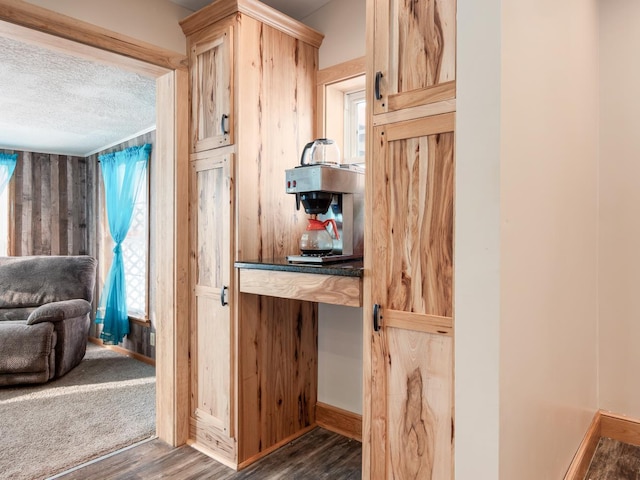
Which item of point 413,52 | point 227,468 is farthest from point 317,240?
point 227,468

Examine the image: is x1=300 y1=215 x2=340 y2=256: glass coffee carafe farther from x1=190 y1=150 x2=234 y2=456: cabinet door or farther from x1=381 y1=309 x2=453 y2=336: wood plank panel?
x1=381 y1=309 x2=453 y2=336: wood plank panel

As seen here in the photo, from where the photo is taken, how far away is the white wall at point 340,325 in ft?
7.63

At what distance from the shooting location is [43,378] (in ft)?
11.2

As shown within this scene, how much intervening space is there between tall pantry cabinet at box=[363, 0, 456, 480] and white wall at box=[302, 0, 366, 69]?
82cm

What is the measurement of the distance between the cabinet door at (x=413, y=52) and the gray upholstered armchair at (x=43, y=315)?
11.3 feet

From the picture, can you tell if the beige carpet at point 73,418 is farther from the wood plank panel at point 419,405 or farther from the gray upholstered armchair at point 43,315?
the wood plank panel at point 419,405

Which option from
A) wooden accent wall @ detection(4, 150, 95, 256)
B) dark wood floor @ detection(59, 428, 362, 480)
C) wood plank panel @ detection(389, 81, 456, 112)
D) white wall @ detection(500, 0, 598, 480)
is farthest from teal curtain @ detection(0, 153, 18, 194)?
white wall @ detection(500, 0, 598, 480)

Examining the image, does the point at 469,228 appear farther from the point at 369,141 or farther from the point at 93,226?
the point at 93,226

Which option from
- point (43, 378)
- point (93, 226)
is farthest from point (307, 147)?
point (93, 226)

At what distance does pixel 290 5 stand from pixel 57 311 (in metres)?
3.10

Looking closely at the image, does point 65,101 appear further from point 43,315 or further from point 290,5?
point 290,5

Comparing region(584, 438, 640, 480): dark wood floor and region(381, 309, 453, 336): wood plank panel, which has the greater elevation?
region(381, 309, 453, 336): wood plank panel

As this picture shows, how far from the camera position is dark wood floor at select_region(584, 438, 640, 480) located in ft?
6.15

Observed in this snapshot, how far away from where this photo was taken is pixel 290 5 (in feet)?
7.97
